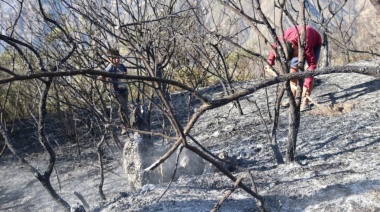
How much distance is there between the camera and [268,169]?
2898 mm

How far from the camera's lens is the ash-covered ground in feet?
7.69

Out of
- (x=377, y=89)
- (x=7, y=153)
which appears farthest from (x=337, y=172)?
(x=7, y=153)

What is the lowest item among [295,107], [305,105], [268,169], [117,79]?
[268,169]

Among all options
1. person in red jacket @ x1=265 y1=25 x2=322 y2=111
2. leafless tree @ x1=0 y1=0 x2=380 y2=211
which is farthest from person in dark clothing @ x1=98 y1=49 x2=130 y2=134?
person in red jacket @ x1=265 y1=25 x2=322 y2=111

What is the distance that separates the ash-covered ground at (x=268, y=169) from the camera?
7.69ft

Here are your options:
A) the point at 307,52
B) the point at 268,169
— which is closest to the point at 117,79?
the point at 268,169

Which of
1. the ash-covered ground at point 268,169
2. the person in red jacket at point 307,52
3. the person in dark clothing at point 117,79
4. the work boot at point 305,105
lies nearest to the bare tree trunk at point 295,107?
the ash-covered ground at point 268,169

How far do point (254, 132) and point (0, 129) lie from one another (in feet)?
6.47

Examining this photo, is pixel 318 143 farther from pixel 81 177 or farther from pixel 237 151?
pixel 81 177

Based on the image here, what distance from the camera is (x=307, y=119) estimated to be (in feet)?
13.5

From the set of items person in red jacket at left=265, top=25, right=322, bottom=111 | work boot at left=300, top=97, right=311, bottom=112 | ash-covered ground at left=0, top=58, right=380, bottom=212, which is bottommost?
ash-covered ground at left=0, top=58, right=380, bottom=212

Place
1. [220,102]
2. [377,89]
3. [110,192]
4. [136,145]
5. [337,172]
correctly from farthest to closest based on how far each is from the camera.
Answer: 1. [377,89]
2. [110,192]
3. [136,145]
4. [337,172]
5. [220,102]

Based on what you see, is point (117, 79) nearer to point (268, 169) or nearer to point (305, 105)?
point (268, 169)

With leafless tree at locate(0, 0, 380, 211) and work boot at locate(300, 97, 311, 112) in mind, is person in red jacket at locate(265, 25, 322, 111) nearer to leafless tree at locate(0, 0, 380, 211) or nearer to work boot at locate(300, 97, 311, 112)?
work boot at locate(300, 97, 311, 112)
